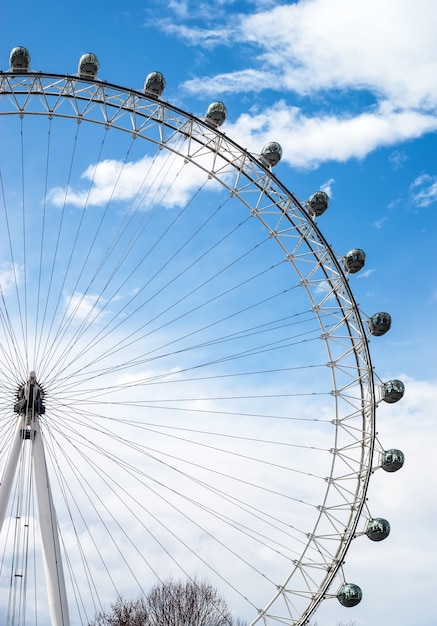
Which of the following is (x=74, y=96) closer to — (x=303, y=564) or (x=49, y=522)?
(x=49, y=522)

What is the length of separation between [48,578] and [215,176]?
1550cm

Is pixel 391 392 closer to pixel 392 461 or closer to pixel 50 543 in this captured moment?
pixel 392 461

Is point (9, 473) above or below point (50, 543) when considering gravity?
above

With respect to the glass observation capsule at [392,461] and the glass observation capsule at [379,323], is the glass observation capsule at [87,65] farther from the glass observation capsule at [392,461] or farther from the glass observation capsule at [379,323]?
the glass observation capsule at [392,461]

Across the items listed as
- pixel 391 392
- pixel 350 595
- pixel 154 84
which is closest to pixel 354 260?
pixel 391 392

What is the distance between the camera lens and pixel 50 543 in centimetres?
2941

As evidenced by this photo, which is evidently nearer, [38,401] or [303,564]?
[38,401]

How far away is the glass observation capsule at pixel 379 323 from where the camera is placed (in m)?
36.4

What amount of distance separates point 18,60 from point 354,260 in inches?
575

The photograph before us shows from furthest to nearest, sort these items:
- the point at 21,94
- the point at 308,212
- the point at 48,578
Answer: the point at 308,212
the point at 21,94
the point at 48,578

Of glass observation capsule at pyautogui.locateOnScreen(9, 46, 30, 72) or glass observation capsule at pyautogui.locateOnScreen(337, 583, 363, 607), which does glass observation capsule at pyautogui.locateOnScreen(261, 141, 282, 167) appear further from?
glass observation capsule at pyautogui.locateOnScreen(337, 583, 363, 607)

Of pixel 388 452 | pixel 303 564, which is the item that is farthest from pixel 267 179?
pixel 303 564

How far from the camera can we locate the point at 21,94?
3416 cm

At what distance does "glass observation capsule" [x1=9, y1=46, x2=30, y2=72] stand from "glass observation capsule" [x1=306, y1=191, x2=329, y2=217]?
459 inches
